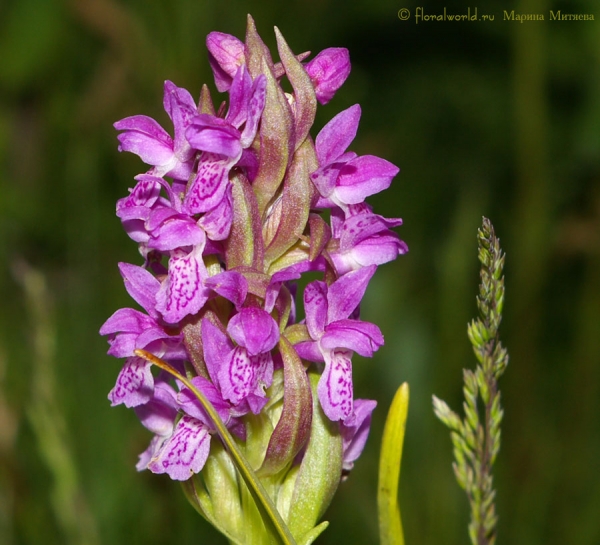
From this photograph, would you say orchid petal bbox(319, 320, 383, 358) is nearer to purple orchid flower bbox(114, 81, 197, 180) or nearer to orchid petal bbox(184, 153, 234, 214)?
orchid petal bbox(184, 153, 234, 214)

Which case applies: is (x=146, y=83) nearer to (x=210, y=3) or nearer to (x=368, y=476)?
(x=210, y=3)

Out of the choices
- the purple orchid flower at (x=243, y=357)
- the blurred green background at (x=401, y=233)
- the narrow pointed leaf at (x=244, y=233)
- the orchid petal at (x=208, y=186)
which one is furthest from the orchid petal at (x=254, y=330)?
the blurred green background at (x=401, y=233)

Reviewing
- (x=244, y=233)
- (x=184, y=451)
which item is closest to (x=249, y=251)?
(x=244, y=233)

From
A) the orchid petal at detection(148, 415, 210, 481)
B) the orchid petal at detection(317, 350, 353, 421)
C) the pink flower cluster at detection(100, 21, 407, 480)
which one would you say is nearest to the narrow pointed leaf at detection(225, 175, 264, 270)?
the pink flower cluster at detection(100, 21, 407, 480)

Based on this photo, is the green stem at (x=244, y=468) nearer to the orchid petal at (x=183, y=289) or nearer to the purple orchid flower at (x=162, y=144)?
the orchid petal at (x=183, y=289)

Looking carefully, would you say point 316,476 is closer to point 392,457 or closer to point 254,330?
point 392,457
